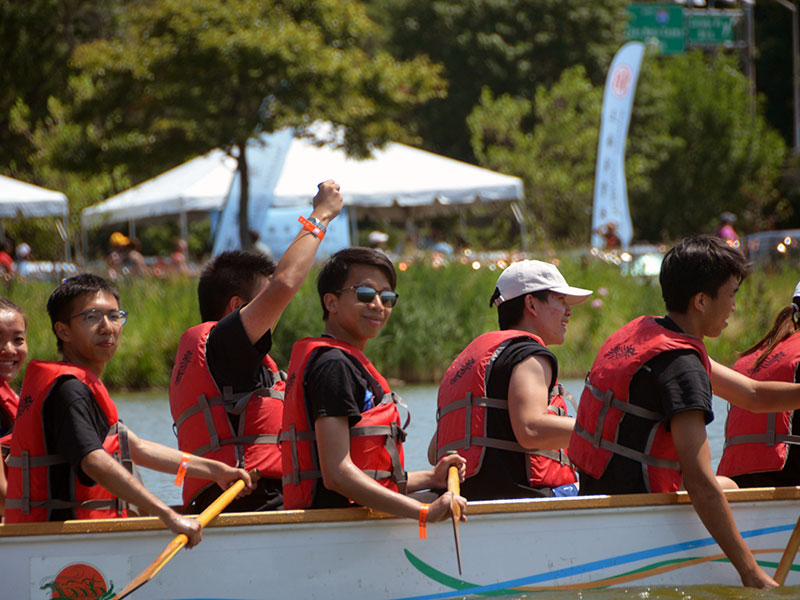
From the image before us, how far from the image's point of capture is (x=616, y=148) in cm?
1861

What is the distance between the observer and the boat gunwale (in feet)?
12.0

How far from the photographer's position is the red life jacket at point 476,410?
157 inches

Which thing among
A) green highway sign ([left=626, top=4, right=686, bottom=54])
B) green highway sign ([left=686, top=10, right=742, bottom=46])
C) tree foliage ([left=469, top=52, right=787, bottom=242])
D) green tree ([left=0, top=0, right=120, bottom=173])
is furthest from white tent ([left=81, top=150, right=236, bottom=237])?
green highway sign ([left=686, top=10, right=742, bottom=46])

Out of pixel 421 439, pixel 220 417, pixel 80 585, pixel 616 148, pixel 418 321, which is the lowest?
pixel 421 439

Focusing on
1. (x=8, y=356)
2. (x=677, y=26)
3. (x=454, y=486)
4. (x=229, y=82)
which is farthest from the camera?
(x=677, y=26)

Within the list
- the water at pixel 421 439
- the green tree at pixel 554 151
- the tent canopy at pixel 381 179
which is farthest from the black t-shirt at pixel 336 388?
the green tree at pixel 554 151

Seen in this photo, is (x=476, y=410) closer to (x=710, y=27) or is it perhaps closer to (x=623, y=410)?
(x=623, y=410)

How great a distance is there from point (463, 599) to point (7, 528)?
1571 mm

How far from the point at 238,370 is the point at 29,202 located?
47.1ft

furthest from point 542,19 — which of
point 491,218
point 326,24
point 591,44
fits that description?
point 326,24

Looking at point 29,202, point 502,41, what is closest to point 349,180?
point 29,202

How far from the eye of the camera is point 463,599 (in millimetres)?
3957

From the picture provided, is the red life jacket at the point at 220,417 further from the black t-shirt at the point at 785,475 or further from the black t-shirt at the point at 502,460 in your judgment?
the black t-shirt at the point at 785,475

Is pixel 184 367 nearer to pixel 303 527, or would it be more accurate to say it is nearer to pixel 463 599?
pixel 303 527
